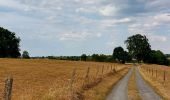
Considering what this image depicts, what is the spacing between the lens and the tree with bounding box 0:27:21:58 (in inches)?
6004

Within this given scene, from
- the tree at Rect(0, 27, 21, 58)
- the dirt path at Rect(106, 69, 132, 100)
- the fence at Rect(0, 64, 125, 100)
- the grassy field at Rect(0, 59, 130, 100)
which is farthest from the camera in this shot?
the tree at Rect(0, 27, 21, 58)

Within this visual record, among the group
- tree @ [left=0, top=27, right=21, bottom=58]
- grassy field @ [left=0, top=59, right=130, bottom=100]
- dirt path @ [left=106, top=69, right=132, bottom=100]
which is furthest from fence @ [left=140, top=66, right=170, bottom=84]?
tree @ [left=0, top=27, right=21, bottom=58]

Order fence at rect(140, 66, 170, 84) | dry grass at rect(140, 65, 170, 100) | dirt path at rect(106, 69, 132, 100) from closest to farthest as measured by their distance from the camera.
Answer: dirt path at rect(106, 69, 132, 100), dry grass at rect(140, 65, 170, 100), fence at rect(140, 66, 170, 84)

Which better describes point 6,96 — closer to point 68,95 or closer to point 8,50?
point 68,95

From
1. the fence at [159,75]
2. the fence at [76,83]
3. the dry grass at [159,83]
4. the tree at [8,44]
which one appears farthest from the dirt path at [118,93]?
the tree at [8,44]

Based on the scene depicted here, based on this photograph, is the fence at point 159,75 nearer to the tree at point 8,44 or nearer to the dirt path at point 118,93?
the dirt path at point 118,93

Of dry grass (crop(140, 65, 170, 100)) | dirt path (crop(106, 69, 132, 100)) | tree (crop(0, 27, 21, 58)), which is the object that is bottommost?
dirt path (crop(106, 69, 132, 100))

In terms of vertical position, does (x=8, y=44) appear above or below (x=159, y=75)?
above

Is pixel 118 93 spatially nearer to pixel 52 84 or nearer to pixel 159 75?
pixel 52 84

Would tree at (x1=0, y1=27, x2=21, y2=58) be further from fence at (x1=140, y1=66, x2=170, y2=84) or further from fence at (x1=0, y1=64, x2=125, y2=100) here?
fence at (x1=0, y1=64, x2=125, y2=100)

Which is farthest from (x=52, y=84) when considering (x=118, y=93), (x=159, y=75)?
(x=159, y=75)

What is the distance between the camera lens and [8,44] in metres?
156

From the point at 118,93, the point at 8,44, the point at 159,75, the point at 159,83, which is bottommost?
the point at 118,93

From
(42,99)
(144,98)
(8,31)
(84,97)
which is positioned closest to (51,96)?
(42,99)
